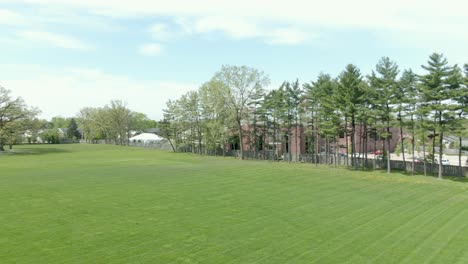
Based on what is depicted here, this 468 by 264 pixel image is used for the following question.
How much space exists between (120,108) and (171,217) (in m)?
97.7

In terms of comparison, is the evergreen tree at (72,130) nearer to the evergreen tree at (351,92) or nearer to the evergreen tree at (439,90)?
the evergreen tree at (351,92)

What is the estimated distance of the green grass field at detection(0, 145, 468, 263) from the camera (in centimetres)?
1189

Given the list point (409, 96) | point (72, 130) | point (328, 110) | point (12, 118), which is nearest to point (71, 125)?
point (72, 130)

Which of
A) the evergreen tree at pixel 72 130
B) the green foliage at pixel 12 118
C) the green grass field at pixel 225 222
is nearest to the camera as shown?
the green grass field at pixel 225 222

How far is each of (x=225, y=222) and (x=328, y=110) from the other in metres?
35.3

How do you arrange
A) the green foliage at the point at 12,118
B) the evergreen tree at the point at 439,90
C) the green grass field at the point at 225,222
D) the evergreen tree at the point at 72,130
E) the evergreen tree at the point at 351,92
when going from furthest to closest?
the evergreen tree at the point at 72,130, the green foliage at the point at 12,118, the evergreen tree at the point at 351,92, the evergreen tree at the point at 439,90, the green grass field at the point at 225,222

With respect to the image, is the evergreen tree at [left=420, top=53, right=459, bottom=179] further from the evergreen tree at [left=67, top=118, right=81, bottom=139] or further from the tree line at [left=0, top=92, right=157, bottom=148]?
the evergreen tree at [left=67, top=118, right=81, bottom=139]

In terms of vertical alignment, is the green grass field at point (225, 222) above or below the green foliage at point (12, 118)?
below

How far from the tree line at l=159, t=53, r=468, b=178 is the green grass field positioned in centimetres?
1133

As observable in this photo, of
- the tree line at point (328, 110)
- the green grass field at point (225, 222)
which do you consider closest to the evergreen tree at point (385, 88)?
the tree line at point (328, 110)

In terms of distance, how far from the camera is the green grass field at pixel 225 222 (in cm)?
1189

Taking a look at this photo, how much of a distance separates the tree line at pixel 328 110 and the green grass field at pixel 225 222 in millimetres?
11329

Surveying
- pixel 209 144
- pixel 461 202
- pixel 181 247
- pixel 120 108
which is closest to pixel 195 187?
pixel 181 247

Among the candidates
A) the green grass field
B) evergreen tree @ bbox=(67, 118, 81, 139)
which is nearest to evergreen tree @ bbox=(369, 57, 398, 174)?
the green grass field
